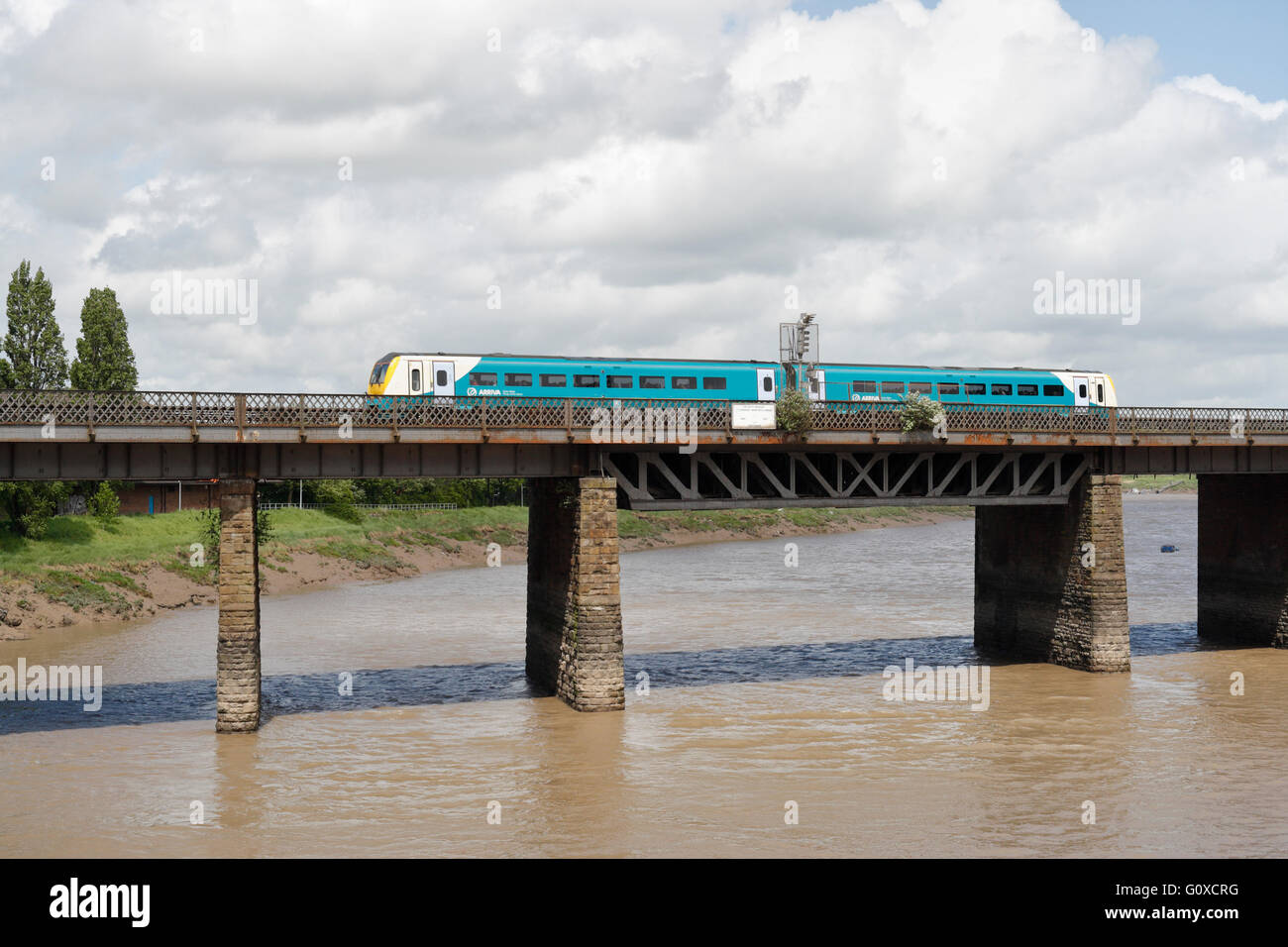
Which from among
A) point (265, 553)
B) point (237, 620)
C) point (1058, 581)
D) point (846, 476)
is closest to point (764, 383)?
point (846, 476)

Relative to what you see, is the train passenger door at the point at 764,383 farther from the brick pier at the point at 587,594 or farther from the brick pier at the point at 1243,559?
the brick pier at the point at 1243,559

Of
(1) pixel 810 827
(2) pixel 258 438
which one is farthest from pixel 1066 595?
(2) pixel 258 438

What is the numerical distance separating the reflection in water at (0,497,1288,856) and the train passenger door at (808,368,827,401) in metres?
9.35

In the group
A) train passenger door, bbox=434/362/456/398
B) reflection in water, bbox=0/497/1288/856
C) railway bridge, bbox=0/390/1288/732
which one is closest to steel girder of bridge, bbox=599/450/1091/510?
railway bridge, bbox=0/390/1288/732

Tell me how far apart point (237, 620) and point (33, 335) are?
4495 centimetres

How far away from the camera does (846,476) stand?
40.0m

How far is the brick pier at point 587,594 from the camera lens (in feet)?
102

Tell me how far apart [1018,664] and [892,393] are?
10.8 meters

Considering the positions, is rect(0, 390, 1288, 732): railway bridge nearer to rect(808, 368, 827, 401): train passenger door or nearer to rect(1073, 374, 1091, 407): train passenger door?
rect(808, 368, 827, 401): train passenger door

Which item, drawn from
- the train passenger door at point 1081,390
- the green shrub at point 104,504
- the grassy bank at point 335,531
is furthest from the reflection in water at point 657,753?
the green shrub at point 104,504

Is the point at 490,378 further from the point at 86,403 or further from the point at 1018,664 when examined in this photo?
the point at 1018,664

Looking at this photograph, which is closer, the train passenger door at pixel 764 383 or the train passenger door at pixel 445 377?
the train passenger door at pixel 445 377

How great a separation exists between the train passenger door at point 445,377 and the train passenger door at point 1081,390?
24644 millimetres

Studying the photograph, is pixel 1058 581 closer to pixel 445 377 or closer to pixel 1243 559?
pixel 1243 559
